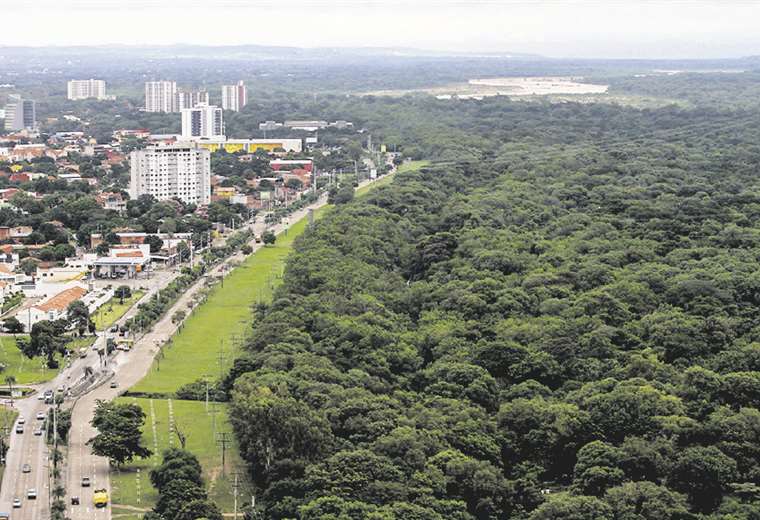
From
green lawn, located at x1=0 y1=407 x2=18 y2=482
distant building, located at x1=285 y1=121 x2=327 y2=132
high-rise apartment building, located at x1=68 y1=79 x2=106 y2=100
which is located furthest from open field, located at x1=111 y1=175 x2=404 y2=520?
high-rise apartment building, located at x1=68 y1=79 x2=106 y2=100

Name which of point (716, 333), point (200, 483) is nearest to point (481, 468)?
point (200, 483)

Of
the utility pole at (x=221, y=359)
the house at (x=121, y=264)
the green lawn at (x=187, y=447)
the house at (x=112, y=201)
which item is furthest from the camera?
the house at (x=112, y=201)

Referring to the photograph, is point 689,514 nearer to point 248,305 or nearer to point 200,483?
point 200,483

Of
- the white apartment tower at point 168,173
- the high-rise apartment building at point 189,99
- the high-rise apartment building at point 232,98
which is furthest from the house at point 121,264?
the high-rise apartment building at point 232,98

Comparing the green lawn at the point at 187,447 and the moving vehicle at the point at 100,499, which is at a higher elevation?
the moving vehicle at the point at 100,499

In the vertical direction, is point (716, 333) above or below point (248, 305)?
above

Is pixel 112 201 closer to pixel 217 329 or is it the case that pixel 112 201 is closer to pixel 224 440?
pixel 217 329

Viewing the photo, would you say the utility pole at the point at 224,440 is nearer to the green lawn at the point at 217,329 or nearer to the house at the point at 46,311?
the green lawn at the point at 217,329
